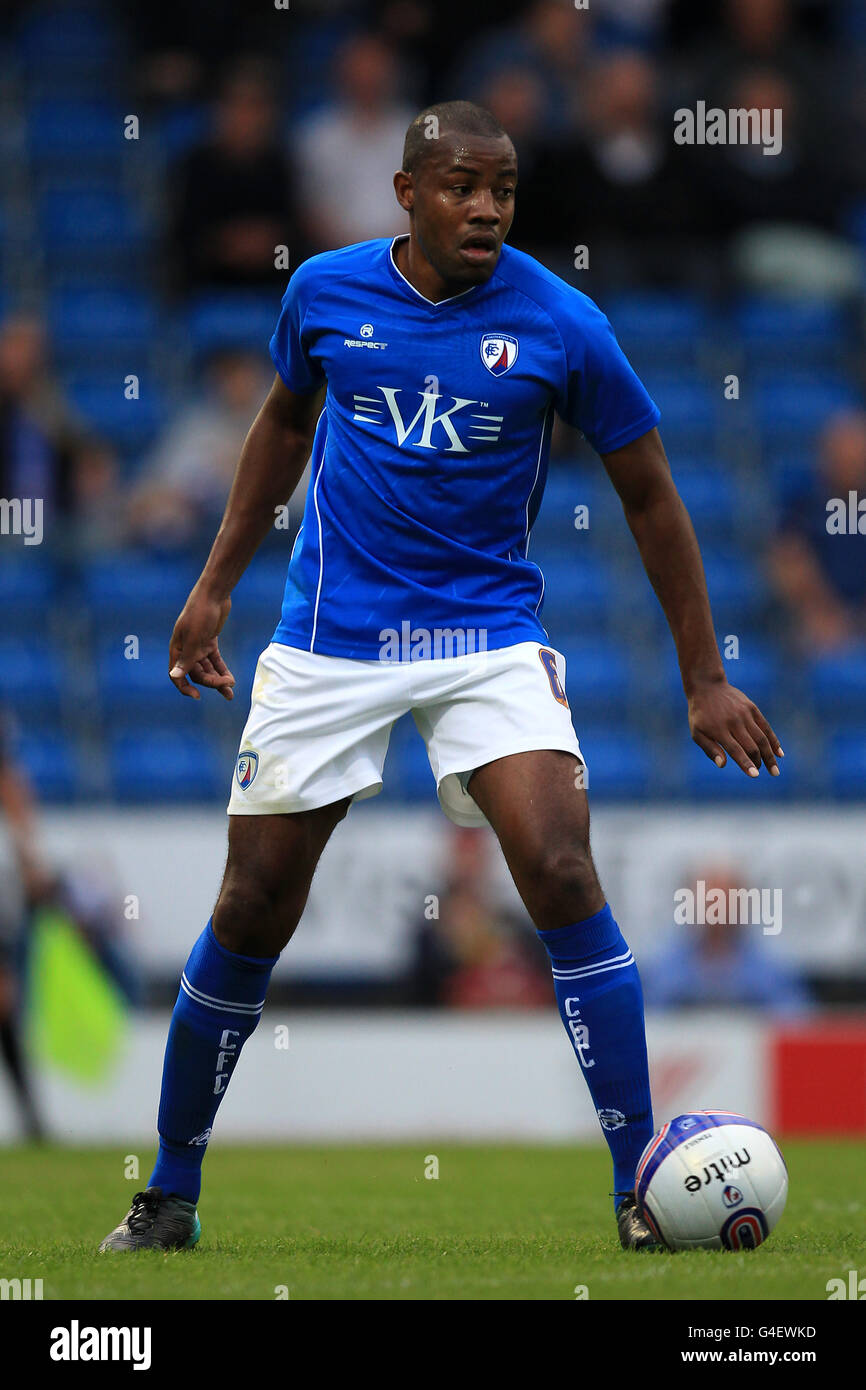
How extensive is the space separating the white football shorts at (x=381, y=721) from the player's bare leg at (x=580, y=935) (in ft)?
0.26

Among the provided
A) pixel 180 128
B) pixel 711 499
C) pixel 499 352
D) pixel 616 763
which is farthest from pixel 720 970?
pixel 180 128

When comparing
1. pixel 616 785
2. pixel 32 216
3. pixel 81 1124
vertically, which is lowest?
pixel 81 1124

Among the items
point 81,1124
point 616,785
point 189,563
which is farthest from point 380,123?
point 81,1124

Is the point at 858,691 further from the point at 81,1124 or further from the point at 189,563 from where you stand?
the point at 81,1124

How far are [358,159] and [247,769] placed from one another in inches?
382

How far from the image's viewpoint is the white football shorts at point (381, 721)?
4.75m

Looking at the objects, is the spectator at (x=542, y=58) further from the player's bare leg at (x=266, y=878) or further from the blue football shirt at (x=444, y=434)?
the player's bare leg at (x=266, y=878)

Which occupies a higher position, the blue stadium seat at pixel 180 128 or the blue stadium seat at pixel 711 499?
the blue stadium seat at pixel 180 128

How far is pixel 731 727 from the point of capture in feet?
15.9

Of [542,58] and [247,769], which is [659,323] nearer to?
[542,58]

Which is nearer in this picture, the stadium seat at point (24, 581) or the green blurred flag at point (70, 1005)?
the green blurred flag at point (70, 1005)

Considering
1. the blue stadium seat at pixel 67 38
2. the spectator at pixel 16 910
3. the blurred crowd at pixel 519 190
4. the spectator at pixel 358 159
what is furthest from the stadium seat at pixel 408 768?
the blue stadium seat at pixel 67 38
